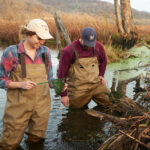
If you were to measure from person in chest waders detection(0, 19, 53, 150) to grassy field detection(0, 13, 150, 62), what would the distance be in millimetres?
6239

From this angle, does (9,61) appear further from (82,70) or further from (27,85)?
(82,70)

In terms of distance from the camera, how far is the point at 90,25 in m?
11.6

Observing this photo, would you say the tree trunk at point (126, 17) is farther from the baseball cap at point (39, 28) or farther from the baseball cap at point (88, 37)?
the baseball cap at point (39, 28)

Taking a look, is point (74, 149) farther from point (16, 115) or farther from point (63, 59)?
point (63, 59)

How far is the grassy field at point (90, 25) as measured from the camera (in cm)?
999

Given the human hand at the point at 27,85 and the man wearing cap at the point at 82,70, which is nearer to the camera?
the human hand at the point at 27,85

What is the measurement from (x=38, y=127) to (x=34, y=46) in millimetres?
985

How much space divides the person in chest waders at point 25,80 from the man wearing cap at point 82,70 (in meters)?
1.04

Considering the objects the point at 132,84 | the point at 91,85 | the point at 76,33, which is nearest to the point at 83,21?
the point at 76,33

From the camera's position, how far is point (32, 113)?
2.95 meters

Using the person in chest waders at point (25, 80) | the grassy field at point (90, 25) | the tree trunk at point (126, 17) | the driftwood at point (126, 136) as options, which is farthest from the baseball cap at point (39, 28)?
the tree trunk at point (126, 17)

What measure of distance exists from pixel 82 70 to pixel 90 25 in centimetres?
775

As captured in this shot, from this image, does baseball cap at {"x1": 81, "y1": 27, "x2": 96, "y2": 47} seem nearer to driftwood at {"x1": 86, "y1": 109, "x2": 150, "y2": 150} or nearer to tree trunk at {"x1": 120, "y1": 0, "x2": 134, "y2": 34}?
driftwood at {"x1": 86, "y1": 109, "x2": 150, "y2": 150}

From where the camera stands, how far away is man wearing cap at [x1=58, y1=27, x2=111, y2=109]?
410cm
